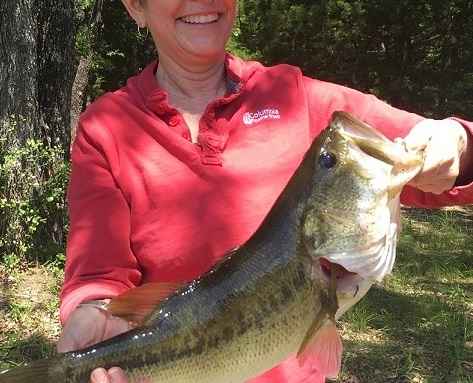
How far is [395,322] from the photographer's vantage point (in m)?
5.86

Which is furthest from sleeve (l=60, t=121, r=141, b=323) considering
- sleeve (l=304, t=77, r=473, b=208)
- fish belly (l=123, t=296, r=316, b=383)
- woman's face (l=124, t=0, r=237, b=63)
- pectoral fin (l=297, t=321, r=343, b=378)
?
sleeve (l=304, t=77, r=473, b=208)

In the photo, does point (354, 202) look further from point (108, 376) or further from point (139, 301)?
point (108, 376)

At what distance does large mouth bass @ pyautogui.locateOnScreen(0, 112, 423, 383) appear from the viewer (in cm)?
190

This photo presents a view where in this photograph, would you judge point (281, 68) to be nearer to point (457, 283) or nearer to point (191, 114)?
point (191, 114)

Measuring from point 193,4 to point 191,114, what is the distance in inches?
14.5

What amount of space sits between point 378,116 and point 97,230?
992 millimetres

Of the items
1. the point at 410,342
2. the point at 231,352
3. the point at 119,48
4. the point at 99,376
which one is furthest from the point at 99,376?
the point at 119,48

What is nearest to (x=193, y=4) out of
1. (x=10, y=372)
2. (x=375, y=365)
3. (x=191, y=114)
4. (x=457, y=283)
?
(x=191, y=114)

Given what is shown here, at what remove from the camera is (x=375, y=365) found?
16.8ft

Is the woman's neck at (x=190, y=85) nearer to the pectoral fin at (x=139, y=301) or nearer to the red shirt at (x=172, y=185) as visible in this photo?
the red shirt at (x=172, y=185)

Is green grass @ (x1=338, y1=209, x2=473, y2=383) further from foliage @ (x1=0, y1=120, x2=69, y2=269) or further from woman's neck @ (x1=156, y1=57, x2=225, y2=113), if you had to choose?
woman's neck @ (x1=156, y1=57, x2=225, y2=113)

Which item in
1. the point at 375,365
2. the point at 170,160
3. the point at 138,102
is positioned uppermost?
the point at 138,102

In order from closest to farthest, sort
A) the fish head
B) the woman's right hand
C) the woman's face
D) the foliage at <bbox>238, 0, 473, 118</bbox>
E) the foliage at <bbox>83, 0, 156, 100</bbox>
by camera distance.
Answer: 1. the fish head
2. the woman's right hand
3. the woman's face
4. the foliage at <bbox>238, 0, 473, 118</bbox>
5. the foliage at <bbox>83, 0, 156, 100</bbox>

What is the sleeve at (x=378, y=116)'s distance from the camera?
2183 millimetres
